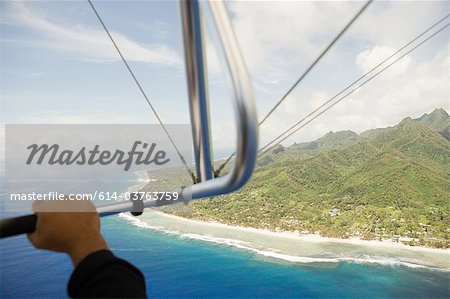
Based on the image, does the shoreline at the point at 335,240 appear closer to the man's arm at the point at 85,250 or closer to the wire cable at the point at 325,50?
the wire cable at the point at 325,50

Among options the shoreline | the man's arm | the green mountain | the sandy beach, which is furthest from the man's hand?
the shoreline

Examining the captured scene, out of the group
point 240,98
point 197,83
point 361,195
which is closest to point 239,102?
point 240,98

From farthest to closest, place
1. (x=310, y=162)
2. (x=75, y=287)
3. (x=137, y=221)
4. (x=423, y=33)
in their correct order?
(x=310, y=162), (x=137, y=221), (x=423, y=33), (x=75, y=287)

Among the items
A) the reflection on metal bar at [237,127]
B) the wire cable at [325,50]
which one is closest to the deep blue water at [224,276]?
the wire cable at [325,50]

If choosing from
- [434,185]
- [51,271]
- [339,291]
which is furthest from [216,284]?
[434,185]

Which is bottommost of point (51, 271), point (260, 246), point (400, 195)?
point (51, 271)

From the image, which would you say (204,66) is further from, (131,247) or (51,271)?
(131,247)
